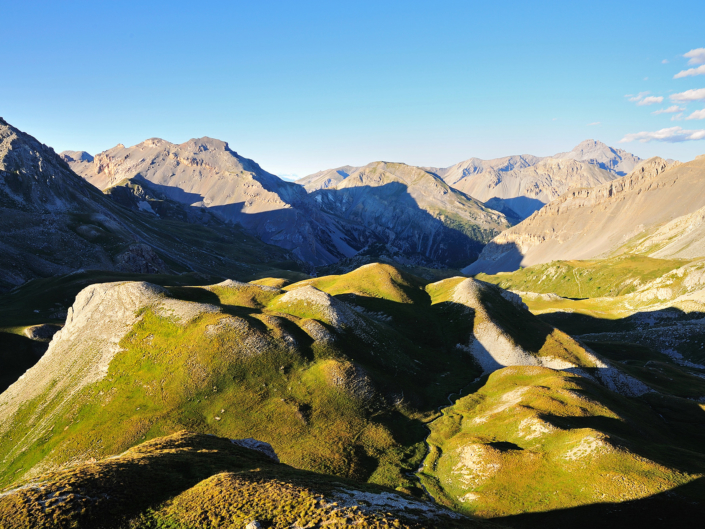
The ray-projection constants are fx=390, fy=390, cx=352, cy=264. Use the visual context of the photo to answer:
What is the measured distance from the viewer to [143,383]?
5878cm

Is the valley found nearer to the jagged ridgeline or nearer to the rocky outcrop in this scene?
the jagged ridgeline

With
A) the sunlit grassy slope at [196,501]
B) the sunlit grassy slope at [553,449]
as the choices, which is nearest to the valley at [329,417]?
the sunlit grassy slope at [196,501]

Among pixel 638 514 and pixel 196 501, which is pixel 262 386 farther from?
pixel 638 514

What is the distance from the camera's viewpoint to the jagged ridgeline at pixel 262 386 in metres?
49.2

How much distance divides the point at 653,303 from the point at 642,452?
168 m

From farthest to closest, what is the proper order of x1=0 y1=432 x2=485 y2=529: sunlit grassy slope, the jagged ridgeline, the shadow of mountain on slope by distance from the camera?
the jagged ridgeline < the shadow of mountain on slope < x1=0 y1=432 x2=485 y2=529: sunlit grassy slope

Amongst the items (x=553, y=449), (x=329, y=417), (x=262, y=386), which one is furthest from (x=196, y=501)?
(x=553, y=449)

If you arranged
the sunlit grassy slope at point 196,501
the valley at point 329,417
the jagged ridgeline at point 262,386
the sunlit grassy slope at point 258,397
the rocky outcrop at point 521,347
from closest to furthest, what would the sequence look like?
the sunlit grassy slope at point 196,501, the valley at point 329,417, the jagged ridgeline at point 262,386, the sunlit grassy slope at point 258,397, the rocky outcrop at point 521,347

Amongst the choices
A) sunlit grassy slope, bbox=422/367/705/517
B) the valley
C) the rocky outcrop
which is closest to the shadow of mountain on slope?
the valley

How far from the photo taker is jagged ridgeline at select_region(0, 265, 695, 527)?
4922 cm

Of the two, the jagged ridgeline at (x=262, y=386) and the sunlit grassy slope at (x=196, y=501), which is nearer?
the sunlit grassy slope at (x=196, y=501)

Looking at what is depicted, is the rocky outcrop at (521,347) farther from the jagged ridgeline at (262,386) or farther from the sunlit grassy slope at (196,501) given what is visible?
the sunlit grassy slope at (196,501)

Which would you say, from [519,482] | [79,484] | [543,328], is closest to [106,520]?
[79,484]

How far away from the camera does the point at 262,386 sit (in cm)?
5947
